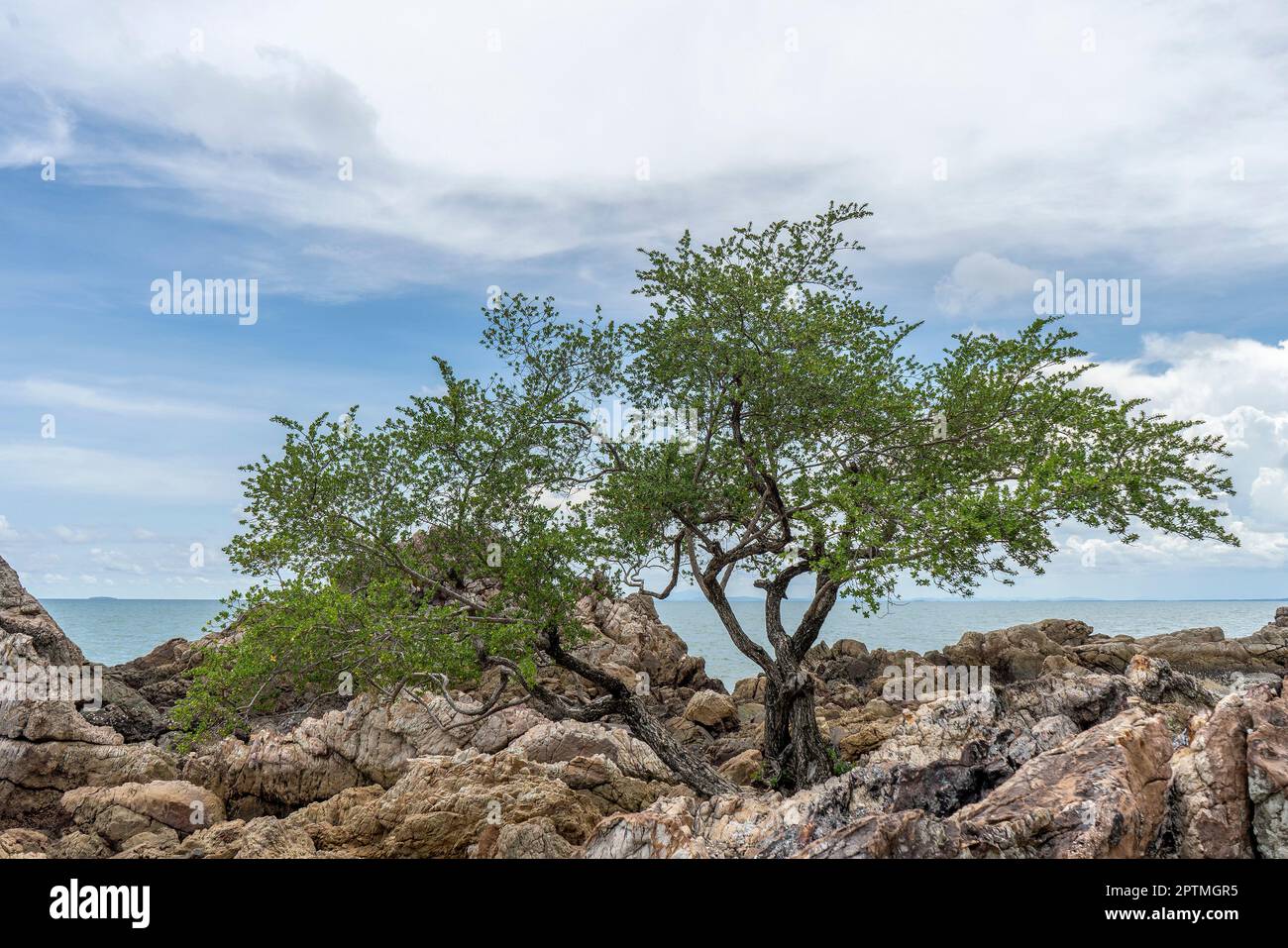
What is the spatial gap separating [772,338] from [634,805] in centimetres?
1044

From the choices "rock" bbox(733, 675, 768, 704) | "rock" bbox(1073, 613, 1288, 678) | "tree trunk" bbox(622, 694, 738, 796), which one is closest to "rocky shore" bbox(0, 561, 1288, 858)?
"tree trunk" bbox(622, 694, 738, 796)

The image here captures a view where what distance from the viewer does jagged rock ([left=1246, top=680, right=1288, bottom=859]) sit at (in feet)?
26.3

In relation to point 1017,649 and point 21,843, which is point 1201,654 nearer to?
point 1017,649

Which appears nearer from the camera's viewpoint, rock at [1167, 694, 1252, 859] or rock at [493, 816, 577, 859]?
rock at [1167, 694, 1252, 859]

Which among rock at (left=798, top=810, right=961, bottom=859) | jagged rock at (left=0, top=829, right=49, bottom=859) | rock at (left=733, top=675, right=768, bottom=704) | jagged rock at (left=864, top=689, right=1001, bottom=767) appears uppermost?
rock at (left=798, top=810, right=961, bottom=859)

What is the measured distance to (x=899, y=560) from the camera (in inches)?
626

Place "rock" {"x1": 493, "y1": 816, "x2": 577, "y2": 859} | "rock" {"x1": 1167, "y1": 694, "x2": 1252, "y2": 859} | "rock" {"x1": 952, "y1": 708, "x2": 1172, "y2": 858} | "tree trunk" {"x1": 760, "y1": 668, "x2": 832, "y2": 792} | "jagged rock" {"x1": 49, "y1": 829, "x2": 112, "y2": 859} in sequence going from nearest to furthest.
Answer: "rock" {"x1": 952, "y1": 708, "x2": 1172, "y2": 858} → "rock" {"x1": 1167, "y1": 694, "x2": 1252, "y2": 859} → "rock" {"x1": 493, "y1": 816, "x2": 577, "y2": 859} → "jagged rock" {"x1": 49, "y1": 829, "x2": 112, "y2": 859} → "tree trunk" {"x1": 760, "y1": 668, "x2": 832, "y2": 792}

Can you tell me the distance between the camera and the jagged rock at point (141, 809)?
16.8 meters

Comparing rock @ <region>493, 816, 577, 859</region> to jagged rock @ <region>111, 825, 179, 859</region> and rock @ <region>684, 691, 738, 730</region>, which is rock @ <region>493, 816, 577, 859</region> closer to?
jagged rock @ <region>111, 825, 179, 859</region>

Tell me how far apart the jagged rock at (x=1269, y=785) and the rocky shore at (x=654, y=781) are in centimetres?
2

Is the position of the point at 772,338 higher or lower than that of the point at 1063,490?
higher

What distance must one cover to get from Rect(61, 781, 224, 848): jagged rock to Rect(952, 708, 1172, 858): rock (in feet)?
50.4
